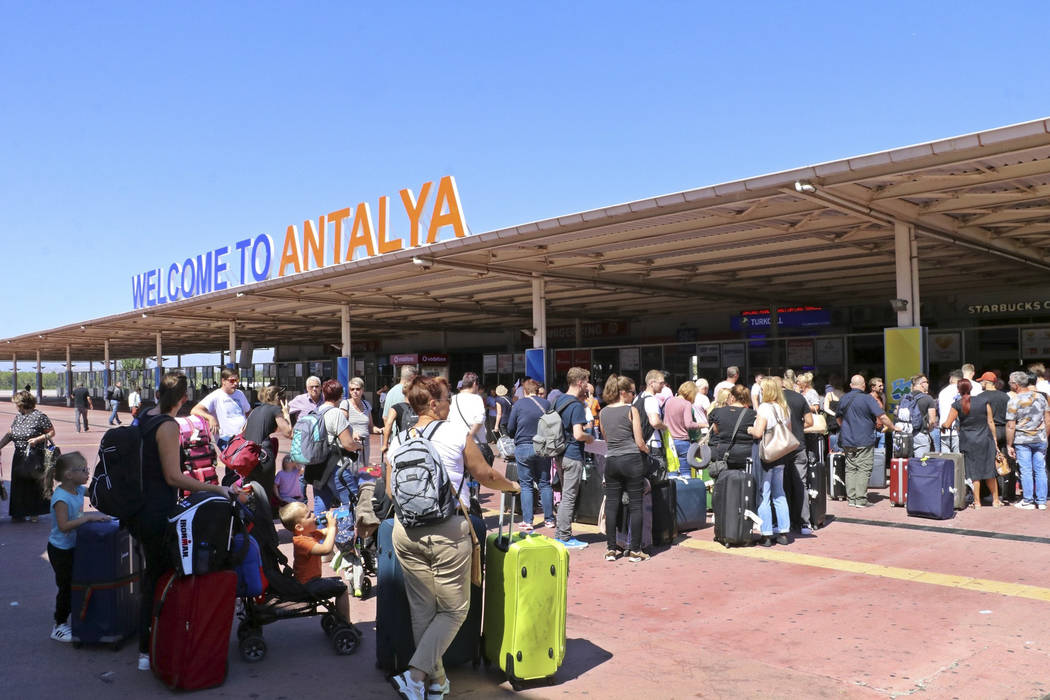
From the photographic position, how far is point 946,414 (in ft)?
35.6

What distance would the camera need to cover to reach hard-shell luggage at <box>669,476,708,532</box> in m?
8.98

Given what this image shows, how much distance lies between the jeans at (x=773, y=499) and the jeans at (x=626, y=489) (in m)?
1.45

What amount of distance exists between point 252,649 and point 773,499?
5368mm

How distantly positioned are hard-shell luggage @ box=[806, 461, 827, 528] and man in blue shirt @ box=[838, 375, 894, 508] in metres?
1.64

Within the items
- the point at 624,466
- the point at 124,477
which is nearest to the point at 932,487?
the point at 624,466

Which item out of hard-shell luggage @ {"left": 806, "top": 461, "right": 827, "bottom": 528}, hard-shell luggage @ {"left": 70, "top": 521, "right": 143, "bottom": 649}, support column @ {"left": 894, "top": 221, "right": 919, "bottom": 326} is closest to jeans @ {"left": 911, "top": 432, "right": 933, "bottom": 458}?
support column @ {"left": 894, "top": 221, "right": 919, "bottom": 326}

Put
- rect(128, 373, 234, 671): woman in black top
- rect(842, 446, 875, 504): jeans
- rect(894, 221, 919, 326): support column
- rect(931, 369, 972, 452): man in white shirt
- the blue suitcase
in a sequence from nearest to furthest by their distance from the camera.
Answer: rect(128, 373, 234, 671): woman in black top, the blue suitcase, rect(842, 446, 875, 504): jeans, rect(931, 369, 972, 452): man in white shirt, rect(894, 221, 919, 326): support column

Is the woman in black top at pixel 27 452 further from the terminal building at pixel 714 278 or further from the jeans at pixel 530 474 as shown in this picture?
the terminal building at pixel 714 278

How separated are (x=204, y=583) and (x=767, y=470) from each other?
5.57m

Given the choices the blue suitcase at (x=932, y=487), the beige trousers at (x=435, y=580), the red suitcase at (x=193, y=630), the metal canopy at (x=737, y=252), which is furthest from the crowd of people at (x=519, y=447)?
the metal canopy at (x=737, y=252)

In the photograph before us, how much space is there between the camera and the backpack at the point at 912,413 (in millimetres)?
10859

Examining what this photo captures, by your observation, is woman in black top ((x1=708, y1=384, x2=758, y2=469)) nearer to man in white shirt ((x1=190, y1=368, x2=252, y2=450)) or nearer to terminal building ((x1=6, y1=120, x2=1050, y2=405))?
terminal building ((x1=6, y1=120, x2=1050, y2=405))

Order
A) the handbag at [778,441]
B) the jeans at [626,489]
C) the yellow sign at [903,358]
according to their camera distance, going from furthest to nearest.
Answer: the yellow sign at [903,358]
the handbag at [778,441]
the jeans at [626,489]

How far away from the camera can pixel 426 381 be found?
4.64m
